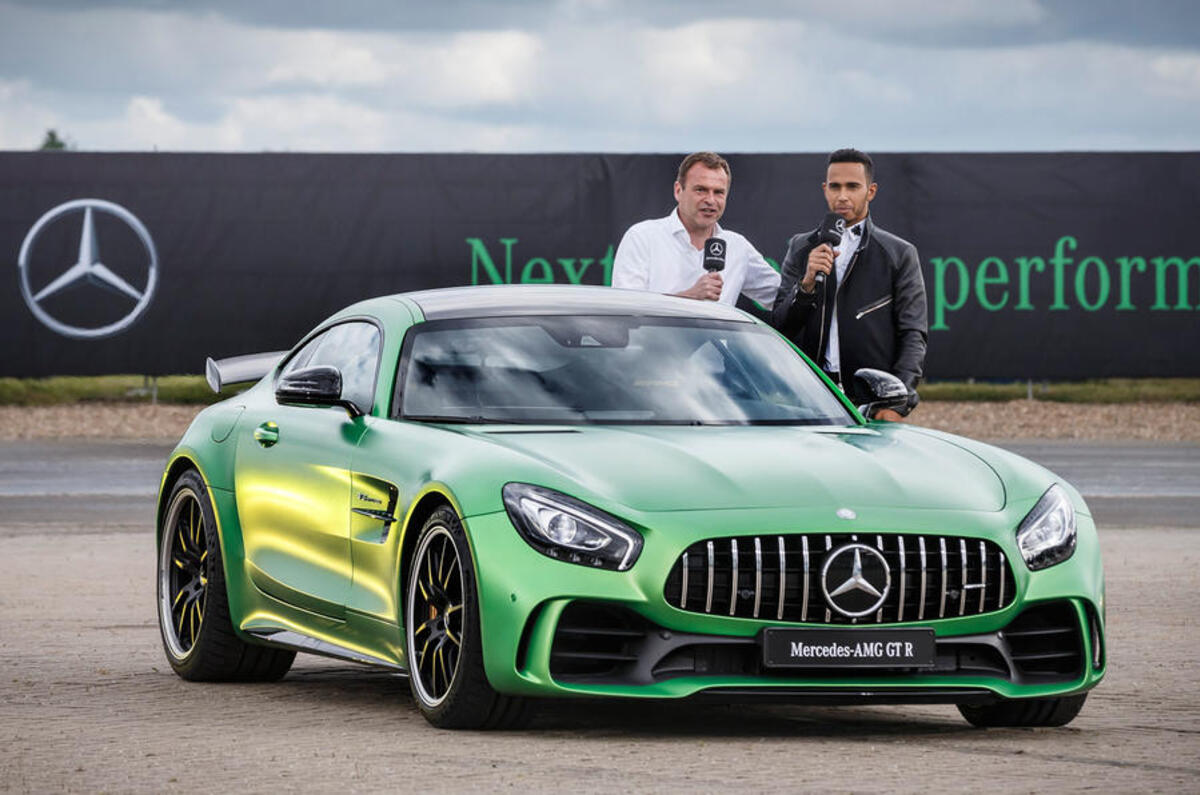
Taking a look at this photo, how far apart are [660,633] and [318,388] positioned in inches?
71.1

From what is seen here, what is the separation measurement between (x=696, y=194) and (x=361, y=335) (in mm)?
2493

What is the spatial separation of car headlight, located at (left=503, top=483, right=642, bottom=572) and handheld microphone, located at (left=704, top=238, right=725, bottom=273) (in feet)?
12.3

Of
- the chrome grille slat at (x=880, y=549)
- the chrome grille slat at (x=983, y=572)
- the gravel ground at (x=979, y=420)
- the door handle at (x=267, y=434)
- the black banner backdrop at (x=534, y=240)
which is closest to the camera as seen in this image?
the chrome grille slat at (x=880, y=549)

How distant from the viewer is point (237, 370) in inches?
404

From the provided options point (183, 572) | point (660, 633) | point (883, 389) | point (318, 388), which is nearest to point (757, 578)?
point (660, 633)

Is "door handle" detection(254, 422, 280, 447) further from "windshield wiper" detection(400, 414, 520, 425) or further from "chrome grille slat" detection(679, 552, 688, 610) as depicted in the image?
"chrome grille slat" detection(679, 552, 688, 610)

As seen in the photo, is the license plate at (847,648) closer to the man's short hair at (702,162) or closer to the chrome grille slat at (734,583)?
the chrome grille slat at (734,583)

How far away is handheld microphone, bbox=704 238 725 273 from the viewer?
1048 centimetres

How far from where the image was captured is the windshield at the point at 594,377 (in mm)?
7902

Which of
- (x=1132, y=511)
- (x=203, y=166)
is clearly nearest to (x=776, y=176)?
(x=203, y=166)

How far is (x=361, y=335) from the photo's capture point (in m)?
8.71

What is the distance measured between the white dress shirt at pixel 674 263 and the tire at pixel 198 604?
7.95 ft

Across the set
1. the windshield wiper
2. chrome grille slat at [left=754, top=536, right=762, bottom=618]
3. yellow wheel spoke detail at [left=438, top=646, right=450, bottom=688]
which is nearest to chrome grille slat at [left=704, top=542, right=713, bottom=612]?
chrome grille slat at [left=754, top=536, right=762, bottom=618]

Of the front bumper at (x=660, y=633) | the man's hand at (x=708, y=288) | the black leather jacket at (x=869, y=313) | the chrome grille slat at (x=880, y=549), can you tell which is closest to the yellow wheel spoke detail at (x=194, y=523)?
the man's hand at (x=708, y=288)
